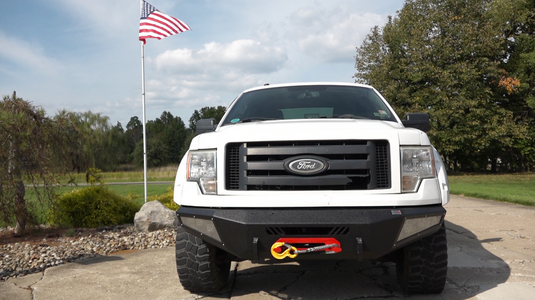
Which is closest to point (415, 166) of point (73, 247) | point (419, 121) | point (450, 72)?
point (419, 121)

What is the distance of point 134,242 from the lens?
20.1 ft

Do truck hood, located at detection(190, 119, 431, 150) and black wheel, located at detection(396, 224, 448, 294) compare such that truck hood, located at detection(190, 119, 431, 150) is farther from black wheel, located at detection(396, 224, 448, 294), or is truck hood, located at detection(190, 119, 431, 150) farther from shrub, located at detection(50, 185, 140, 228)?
shrub, located at detection(50, 185, 140, 228)

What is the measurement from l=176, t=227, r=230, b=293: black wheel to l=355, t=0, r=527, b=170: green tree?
926 inches

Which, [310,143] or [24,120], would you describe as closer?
[310,143]

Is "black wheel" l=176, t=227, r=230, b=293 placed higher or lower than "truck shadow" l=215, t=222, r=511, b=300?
higher

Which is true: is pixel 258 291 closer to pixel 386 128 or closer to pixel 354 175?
pixel 354 175

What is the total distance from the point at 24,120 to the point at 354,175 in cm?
476

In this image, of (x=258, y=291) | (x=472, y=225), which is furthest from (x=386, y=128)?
(x=472, y=225)

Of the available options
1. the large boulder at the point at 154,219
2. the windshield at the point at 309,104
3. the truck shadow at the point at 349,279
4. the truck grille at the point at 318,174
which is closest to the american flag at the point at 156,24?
the large boulder at the point at 154,219

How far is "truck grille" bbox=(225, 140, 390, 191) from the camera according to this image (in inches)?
127

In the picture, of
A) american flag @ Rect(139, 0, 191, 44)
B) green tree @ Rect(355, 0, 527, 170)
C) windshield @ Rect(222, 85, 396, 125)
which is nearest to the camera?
windshield @ Rect(222, 85, 396, 125)

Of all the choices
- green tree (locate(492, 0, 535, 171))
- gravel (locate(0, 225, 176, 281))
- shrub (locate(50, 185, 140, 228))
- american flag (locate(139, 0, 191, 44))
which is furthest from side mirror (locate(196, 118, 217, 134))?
green tree (locate(492, 0, 535, 171))

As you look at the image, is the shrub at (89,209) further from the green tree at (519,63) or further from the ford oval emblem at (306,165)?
the green tree at (519,63)

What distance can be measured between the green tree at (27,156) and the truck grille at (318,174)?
12.5ft
